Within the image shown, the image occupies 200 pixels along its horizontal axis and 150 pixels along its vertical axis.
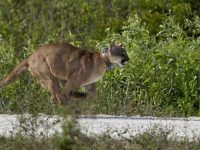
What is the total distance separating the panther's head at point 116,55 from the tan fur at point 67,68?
0.02 metres

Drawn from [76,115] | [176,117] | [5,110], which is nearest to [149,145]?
[76,115]

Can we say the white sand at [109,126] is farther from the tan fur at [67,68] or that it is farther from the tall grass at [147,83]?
the tall grass at [147,83]

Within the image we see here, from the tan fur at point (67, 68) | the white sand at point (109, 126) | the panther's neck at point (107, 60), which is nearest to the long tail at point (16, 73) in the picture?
the tan fur at point (67, 68)

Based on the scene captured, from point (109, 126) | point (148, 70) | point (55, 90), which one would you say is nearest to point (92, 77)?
point (55, 90)

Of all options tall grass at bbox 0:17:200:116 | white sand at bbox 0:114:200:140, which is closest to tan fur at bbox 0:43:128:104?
tall grass at bbox 0:17:200:116

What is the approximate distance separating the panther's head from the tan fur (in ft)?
0.08

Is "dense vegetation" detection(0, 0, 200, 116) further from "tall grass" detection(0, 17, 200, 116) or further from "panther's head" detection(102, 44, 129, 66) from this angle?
"panther's head" detection(102, 44, 129, 66)

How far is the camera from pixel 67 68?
1473 centimetres

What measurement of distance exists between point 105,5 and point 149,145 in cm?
1425

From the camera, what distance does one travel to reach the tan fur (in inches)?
575

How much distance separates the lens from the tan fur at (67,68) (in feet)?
47.9

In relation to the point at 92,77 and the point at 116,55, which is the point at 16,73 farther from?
the point at 116,55

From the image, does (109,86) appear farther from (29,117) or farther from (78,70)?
(29,117)

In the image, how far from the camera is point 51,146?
9.76 metres
